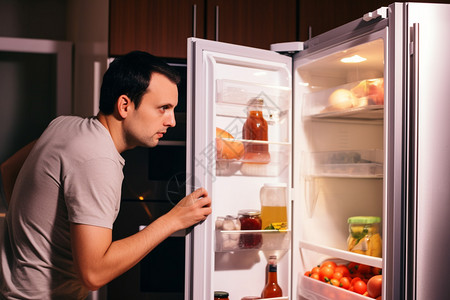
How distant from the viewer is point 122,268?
56.2 inches

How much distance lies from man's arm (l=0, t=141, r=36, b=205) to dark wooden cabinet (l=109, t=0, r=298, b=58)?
2.33ft

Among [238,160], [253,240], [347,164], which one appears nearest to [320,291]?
[253,240]

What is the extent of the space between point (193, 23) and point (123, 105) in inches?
35.9

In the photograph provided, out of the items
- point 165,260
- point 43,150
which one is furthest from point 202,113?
point 165,260

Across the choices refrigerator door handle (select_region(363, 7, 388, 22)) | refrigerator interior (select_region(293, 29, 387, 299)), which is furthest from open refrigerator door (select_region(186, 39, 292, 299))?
refrigerator door handle (select_region(363, 7, 388, 22))

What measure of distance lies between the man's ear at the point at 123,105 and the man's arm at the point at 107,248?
36 centimetres

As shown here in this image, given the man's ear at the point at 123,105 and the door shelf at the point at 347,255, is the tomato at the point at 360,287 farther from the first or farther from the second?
the man's ear at the point at 123,105

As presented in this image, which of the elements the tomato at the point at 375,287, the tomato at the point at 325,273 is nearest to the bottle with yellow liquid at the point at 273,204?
the tomato at the point at 325,273

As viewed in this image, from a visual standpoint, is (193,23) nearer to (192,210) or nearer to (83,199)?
(192,210)

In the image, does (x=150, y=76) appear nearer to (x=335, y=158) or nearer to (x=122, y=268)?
(x=122, y=268)

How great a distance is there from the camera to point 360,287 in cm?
182

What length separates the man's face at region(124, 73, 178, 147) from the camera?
5.10ft

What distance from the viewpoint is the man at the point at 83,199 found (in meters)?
1.34

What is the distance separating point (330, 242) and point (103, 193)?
1.14 meters
